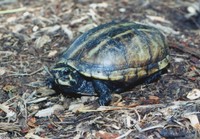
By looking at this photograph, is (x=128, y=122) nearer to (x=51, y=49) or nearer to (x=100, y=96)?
(x=100, y=96)

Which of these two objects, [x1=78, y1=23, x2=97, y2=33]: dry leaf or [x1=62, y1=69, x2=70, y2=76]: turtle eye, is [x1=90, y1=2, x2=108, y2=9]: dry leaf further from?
[x1=62, y1=69, x2=70, y2=76]: turtle eye

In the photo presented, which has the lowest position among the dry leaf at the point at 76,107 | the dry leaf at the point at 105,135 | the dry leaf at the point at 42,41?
the dry leaf at the point at 105,135

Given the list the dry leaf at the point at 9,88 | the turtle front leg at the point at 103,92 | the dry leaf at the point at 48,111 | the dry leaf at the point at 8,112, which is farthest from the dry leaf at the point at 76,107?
the dry leaf at the point at 9,88

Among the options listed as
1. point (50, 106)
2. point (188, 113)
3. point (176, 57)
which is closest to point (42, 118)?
point (50, 106)

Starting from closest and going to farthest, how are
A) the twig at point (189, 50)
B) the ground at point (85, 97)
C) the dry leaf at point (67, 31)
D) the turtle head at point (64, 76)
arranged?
the ground at point (85, 97), the turtle head at point (64, 76), the twig at point (189, 50), the dry leaf at point (67, 31)

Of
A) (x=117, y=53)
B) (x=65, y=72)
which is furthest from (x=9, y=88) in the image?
(x=117, y=53)

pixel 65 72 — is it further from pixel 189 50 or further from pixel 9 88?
pixel 189 50

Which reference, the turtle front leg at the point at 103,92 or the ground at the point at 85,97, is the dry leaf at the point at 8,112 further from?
the turtle front leg at the point at 103,92
